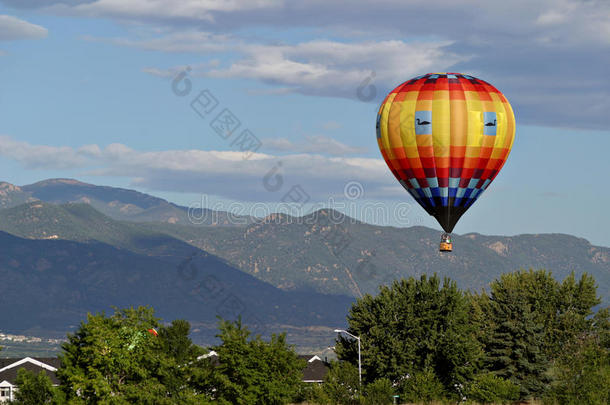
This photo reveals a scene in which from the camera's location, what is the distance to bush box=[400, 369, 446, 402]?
290 feet

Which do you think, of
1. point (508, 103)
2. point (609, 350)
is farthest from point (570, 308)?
point (508, 103)

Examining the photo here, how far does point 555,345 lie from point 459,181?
3790 cm

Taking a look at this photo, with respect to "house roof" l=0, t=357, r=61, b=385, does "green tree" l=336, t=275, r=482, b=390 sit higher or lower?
higher

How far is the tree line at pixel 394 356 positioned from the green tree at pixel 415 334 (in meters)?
0.11

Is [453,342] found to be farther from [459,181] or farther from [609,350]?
[459,181]

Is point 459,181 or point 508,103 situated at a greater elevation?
point 508,103

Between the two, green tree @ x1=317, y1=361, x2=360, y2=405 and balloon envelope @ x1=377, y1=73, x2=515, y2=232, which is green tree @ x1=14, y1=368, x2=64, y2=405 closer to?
green tree @ x1=317, y1=361, x2=360, y2=405

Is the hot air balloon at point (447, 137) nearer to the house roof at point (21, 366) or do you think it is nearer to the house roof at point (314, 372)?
the house roof at point (314, 372)

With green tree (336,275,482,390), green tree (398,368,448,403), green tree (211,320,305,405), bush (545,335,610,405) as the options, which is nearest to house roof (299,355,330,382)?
green tree (336,275,482,390)

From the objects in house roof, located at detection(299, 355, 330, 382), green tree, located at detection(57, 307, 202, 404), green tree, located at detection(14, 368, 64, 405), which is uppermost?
green tree, located at detection(57, 307, 202, 404)

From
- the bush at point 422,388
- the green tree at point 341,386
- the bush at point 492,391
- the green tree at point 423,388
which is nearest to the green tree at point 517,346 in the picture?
the bush at point 492,391

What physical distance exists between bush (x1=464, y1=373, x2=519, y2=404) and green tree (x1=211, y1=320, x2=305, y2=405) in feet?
61.8

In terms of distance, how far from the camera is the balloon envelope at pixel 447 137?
72938mm

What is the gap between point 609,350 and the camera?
294 ft
